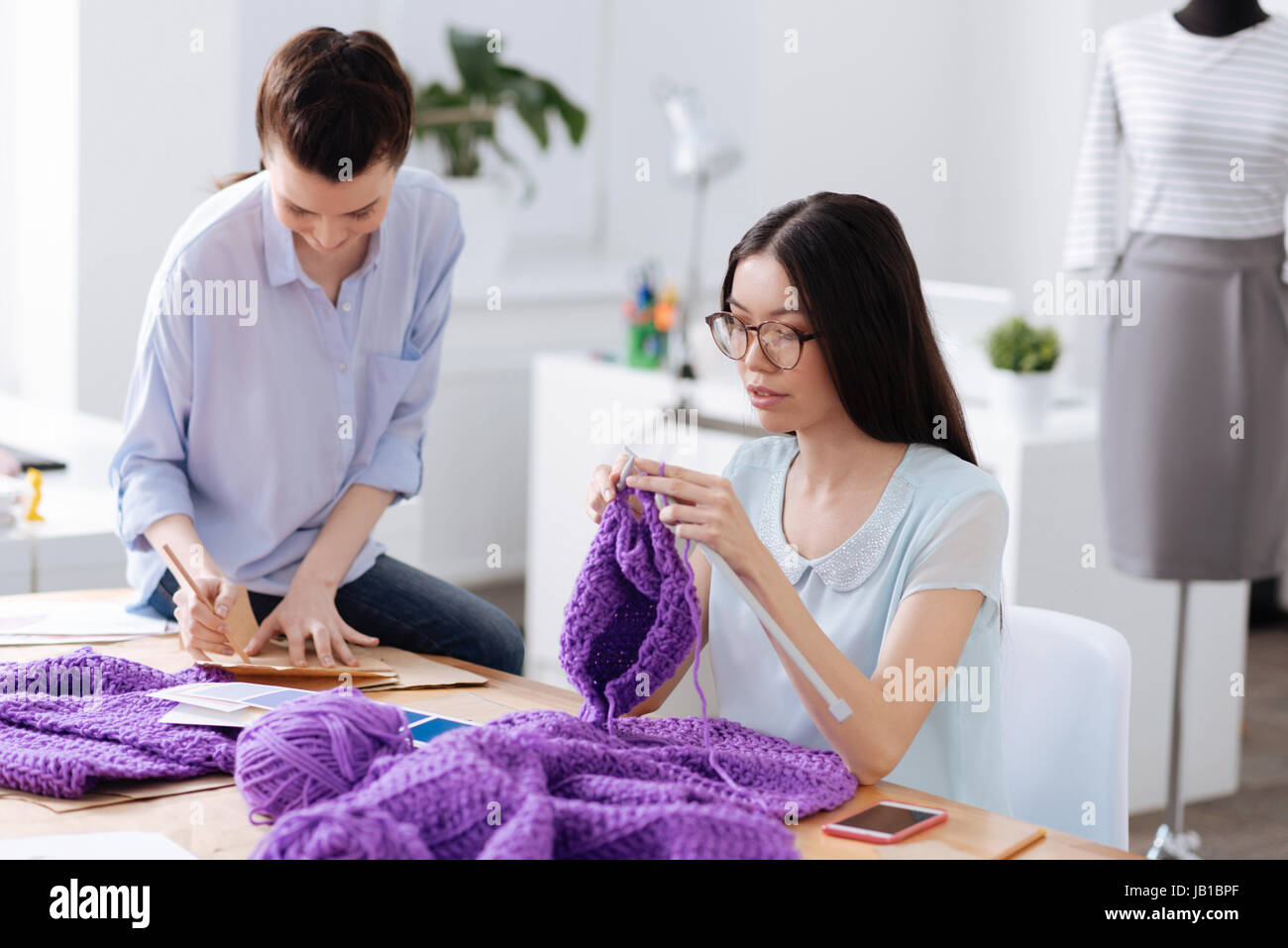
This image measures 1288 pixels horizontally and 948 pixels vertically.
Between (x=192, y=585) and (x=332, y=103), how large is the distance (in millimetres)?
554

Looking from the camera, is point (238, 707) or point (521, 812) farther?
point (238, 707)

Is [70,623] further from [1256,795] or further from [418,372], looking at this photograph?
[1256,795]

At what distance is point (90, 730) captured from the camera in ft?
4.70

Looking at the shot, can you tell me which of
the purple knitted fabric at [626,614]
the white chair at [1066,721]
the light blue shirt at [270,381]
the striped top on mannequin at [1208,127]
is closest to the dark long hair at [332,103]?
the light blue shirt at [270,381]

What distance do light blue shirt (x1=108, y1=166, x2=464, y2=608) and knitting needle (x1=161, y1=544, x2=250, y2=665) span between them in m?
0.04

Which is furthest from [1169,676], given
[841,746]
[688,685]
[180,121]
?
[180,121]

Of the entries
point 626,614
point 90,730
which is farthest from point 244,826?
point 626,614

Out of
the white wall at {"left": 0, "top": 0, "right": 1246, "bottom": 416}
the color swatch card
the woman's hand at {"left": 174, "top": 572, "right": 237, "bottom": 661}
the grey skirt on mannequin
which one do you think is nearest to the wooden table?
the color swatch card

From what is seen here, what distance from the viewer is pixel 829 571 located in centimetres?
162

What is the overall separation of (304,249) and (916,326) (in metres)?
0.78

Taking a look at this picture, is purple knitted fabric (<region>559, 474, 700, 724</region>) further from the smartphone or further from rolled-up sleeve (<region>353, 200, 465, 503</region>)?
rolled-up sleeve (<region>353, 200, 465, 503</region>)

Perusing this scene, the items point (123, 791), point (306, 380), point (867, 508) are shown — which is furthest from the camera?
point (306, 380)

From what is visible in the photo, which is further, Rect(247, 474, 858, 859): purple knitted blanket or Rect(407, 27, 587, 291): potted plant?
Rect(407, 27, 587, 291): potted plant

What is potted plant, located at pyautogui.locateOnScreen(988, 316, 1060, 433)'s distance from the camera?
3.12 meters
